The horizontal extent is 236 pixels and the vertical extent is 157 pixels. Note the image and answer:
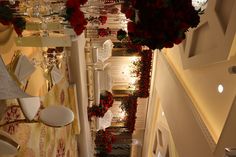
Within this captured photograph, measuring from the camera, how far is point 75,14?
2105 mm

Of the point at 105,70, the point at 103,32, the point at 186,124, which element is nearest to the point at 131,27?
the point at 186,124

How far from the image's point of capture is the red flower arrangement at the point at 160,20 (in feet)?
5.94

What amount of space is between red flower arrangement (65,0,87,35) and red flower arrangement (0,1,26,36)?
0.38 metres

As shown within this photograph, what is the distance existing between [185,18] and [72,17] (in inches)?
30.1

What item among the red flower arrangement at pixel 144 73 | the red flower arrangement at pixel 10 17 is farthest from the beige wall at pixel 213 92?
the red flower arrangement at pixel 144 73

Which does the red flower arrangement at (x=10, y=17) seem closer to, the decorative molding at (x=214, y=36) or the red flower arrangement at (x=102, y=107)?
the decorative molding at (x=214, y=36)

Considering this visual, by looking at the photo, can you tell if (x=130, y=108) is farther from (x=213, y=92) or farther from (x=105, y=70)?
(x=213, y=92)

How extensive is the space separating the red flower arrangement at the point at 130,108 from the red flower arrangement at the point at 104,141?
1.89 feet

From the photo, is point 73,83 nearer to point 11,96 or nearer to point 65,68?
point 65,68

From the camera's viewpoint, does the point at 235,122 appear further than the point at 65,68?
No

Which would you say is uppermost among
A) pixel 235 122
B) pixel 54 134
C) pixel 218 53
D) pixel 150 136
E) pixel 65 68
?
pixel 218 53

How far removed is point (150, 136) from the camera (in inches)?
285

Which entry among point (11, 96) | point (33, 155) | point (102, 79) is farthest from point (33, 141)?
point (102, 79)

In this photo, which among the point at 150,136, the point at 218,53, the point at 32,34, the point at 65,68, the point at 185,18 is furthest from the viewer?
the point at 150,136
